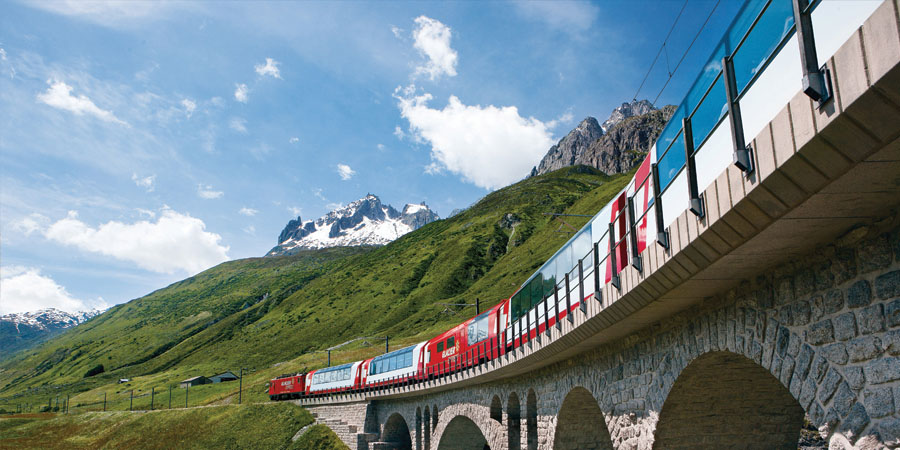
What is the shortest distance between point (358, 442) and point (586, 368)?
34959 mm

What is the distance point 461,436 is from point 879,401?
30998mm

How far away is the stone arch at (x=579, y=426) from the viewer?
17984 mm

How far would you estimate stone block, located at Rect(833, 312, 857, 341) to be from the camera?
6.14 meters

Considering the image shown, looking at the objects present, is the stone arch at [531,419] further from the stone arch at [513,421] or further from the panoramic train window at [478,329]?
the panoramic train window at [478,329]

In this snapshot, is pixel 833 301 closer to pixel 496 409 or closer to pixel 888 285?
pixel 888 285

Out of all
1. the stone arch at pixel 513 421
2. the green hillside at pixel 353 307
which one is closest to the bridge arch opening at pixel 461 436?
the stone arch at pixel 513 421

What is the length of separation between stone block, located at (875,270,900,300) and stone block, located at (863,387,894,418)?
0.92 m

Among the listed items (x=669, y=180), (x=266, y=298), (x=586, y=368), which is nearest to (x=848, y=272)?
(x=669, y=180)

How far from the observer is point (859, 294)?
6.06 m

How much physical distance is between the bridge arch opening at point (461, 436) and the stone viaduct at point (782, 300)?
2043cm

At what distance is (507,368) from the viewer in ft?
69.2

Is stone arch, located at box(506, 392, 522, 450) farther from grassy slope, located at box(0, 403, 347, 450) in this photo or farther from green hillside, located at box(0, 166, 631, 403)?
green hillside, located at box(0, 166, 631, 403)

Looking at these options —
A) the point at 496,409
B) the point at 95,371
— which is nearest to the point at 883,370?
the point at 496,409

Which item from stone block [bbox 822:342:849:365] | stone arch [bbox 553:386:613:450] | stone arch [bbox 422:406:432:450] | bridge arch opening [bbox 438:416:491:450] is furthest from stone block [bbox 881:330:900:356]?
stone arch [bbox 422:406:432:450]
